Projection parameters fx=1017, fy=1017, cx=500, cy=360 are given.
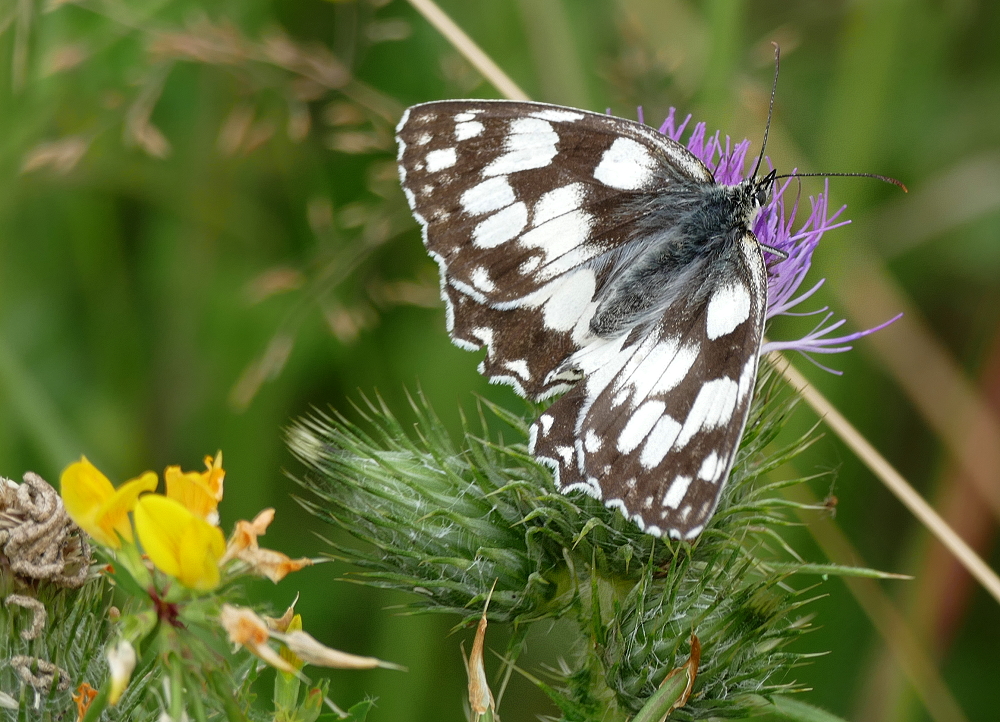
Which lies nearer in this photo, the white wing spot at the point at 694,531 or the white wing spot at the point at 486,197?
the white wing spot at the point at 694,531

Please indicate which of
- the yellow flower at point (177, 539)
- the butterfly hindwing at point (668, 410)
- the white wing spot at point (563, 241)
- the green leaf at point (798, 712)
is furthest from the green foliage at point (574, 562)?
the yellow flower at point (177, 539)

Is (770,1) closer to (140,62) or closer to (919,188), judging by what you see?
(919,188)

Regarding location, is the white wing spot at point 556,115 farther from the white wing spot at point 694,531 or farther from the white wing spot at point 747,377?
the white wing spot at point 694,531

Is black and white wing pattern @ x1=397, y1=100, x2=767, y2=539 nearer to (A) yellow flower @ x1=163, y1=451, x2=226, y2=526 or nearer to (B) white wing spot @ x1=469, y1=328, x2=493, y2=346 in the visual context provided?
(B) white wing spot @ x1=469, y1=328, x2=493, y2=346

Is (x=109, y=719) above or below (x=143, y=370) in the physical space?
below

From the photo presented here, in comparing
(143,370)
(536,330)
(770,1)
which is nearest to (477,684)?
(536,330)
